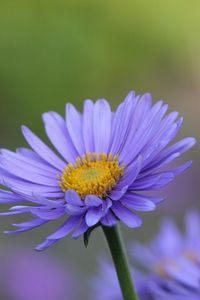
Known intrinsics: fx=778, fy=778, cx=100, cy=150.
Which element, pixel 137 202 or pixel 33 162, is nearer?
pixel 137 202

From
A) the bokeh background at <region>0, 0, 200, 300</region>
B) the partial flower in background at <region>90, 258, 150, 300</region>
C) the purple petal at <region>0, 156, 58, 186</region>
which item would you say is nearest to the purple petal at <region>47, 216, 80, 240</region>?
the purple petal at <region>0, 156, 58, 186</region>

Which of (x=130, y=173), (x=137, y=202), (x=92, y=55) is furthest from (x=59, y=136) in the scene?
(x=92, y=55)

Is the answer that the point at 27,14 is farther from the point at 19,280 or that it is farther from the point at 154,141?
the point at 154,141

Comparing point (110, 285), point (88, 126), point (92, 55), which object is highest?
point (92, 55)

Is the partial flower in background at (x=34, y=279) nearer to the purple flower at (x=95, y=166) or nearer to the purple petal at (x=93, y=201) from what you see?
the purple flower at (x=95, y=166)

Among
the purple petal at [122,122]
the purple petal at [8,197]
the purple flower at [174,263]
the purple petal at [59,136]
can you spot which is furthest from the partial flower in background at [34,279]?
the purple petal at [8,197]

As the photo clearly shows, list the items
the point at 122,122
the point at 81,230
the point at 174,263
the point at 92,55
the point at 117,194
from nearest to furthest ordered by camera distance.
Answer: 1. the point at 81,230
2. the point at 117,194
3. the point at 122,122
4. the point at 174,263
5. the point at 92,55

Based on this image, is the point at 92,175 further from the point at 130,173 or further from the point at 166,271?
the point at 166,271

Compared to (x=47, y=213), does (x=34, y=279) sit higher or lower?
higher
